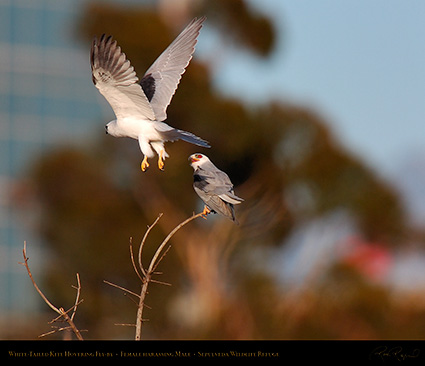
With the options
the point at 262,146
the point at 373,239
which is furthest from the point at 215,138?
→ the point at 373,239

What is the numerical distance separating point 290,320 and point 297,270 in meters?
2.46

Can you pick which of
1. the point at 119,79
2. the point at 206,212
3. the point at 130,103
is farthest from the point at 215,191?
the point at 119,79

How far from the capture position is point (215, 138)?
60.3ft

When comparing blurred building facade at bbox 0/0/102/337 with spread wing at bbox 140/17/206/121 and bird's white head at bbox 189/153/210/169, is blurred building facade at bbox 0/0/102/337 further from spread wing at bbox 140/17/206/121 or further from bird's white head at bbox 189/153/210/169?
bird's white head at bbox 189/153/210/169

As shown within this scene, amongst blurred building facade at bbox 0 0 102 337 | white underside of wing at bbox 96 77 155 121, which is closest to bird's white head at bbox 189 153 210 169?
white underside of wing at bbox 96 77 155 121

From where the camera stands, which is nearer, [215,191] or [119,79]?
[215,191]

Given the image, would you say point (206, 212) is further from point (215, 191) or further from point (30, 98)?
point (30, 98)

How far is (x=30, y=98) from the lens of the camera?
1024 inches
